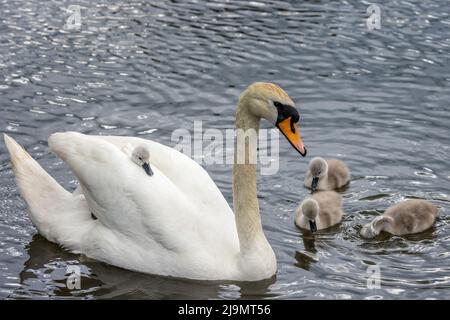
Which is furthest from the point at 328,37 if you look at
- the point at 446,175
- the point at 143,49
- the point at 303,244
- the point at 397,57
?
the point at 303,244

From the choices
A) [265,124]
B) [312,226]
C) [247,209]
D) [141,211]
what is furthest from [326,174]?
[141,211]

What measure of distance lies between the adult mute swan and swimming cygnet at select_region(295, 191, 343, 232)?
3.26 ft

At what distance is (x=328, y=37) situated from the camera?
49.4 ft

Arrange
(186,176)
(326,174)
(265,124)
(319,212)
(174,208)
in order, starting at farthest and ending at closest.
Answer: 1. (265,124)
2. (326,174)
3. (319,212)
4. (186,176)
5. (174,208)

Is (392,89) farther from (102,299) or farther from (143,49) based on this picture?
(102,299)

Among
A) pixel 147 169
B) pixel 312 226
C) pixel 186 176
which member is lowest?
pixel 312 226

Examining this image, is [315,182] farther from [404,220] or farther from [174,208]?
[174,208]

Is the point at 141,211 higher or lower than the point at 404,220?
higher

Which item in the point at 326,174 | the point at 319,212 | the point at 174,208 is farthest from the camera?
the point at 326,174

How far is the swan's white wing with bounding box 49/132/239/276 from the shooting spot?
8.99 metres

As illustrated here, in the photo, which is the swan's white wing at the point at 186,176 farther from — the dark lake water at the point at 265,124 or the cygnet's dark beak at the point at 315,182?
the cygnet's dark beak at the point at 315,182

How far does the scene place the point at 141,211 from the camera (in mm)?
9031

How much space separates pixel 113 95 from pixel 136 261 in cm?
434

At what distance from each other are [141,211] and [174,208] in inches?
11.4
